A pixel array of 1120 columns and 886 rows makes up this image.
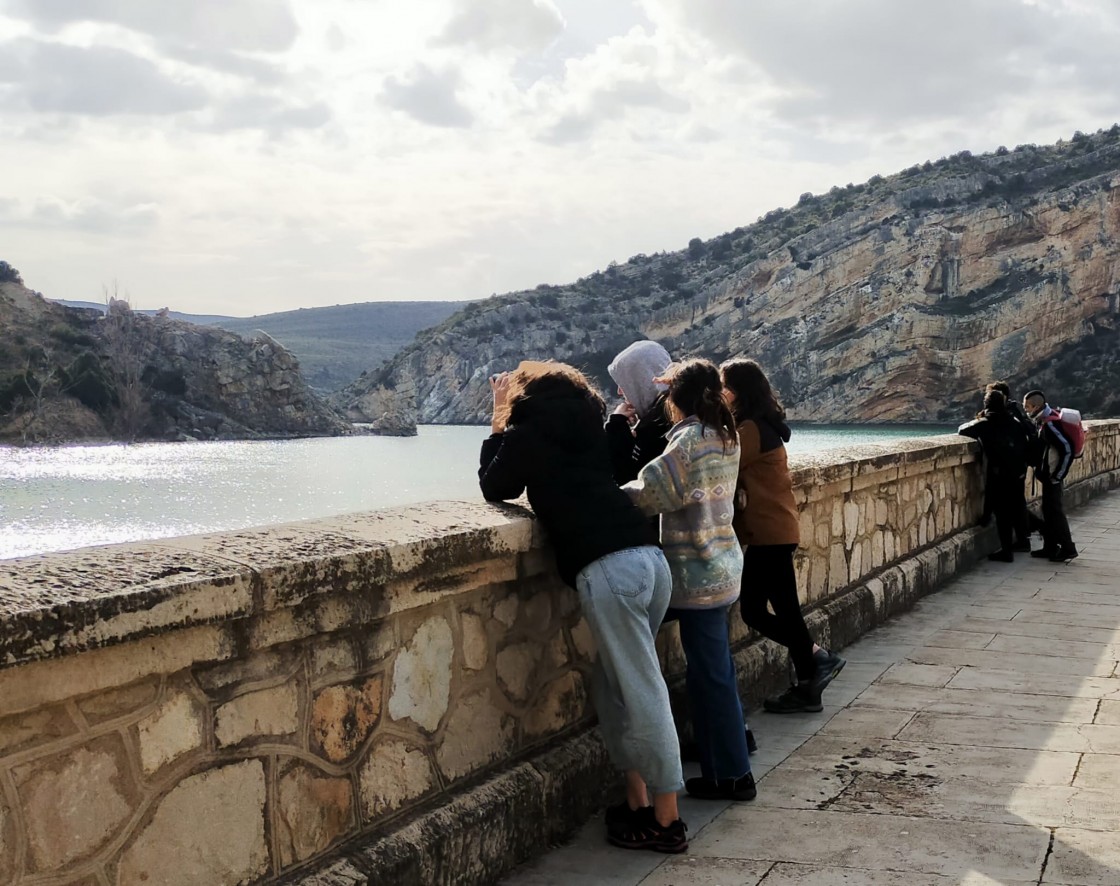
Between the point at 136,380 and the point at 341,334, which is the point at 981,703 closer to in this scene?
the point at 136,380

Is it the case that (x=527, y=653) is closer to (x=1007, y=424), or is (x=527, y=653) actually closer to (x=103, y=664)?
(x=103, y=664)

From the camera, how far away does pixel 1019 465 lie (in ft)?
31.1

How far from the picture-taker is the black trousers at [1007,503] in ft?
31.6

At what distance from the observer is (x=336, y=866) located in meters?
2.71

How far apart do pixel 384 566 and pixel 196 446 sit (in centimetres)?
7312

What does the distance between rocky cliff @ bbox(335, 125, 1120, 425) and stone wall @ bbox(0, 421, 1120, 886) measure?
2798 inches

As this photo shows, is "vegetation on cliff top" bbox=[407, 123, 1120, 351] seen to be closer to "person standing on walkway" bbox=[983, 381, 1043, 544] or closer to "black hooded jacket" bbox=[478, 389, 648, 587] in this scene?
"person standing on walkway" bbox=[983, 381, 1043, 544]

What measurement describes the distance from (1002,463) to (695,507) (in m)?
6.68

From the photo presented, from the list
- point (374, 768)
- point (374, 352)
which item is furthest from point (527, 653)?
point (374, 352)

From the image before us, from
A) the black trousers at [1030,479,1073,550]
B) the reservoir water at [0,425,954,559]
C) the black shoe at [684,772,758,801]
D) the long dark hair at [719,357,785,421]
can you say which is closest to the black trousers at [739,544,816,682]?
the long dark hair at [719,357,785,421]

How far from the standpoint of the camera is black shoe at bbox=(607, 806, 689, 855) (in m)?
3.44

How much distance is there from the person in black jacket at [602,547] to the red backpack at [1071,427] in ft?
25.0

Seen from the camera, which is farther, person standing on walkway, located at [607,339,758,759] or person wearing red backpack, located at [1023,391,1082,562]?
person wearing red backpack, located at [1023,391,1082,562]

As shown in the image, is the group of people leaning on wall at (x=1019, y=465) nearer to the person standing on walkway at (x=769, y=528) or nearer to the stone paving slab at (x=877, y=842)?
the person standing on walkway at (x=769, y=528)
